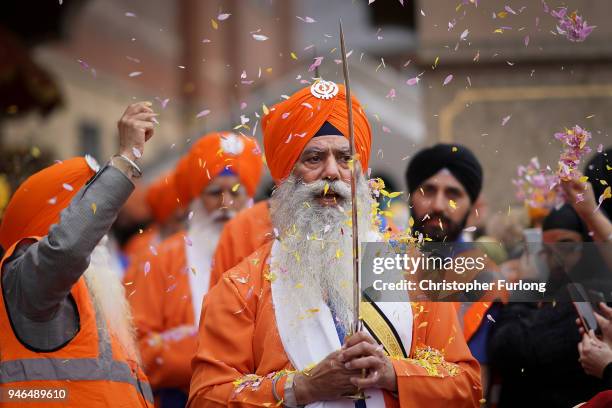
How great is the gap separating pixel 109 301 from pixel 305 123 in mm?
1105

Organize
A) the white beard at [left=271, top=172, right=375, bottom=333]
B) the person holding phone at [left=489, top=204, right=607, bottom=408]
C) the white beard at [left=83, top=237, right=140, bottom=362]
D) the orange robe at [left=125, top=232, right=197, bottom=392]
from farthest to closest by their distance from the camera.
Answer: the orange robe at [left=125, top=232, right=197, bottom=392] < the person holding phone at [left=489, top=204, right=607, bottom=408] < the white beard at [left=83, top=237, right=140, bottom=362] < the white beard at [left=271, top=172, right=375, bottom=333]

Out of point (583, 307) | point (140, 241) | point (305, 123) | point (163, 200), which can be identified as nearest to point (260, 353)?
point (305, 123)

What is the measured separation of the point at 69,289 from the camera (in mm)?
3760

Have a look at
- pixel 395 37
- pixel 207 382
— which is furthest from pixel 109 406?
pixel 395 37

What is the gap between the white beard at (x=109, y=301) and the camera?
4227mm

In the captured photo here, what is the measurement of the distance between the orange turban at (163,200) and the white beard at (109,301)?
4633 millimetres

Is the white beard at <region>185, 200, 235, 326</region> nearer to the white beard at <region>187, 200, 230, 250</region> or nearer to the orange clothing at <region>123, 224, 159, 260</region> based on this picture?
the white beard at <region>187, 200, 230, 250</region>

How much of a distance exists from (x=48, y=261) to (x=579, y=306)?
211 centimetres

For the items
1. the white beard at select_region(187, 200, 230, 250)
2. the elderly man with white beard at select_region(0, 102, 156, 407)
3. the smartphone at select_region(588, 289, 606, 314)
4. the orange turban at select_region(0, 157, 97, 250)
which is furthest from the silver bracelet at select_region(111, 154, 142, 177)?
the white beard at select_region(187, 200, 230, 250)

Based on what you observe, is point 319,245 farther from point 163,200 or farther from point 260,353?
point 163,200

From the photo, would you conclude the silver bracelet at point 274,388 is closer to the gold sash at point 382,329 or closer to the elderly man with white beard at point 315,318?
the elderly man with white beard at point 315,318

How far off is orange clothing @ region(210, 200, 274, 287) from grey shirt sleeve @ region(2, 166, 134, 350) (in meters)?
1.53

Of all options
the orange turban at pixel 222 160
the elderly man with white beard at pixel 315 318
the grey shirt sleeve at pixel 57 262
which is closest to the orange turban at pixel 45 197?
the grey shirt sleeve at pixel 57 262

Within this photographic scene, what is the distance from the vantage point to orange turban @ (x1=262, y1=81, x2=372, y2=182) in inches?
164
